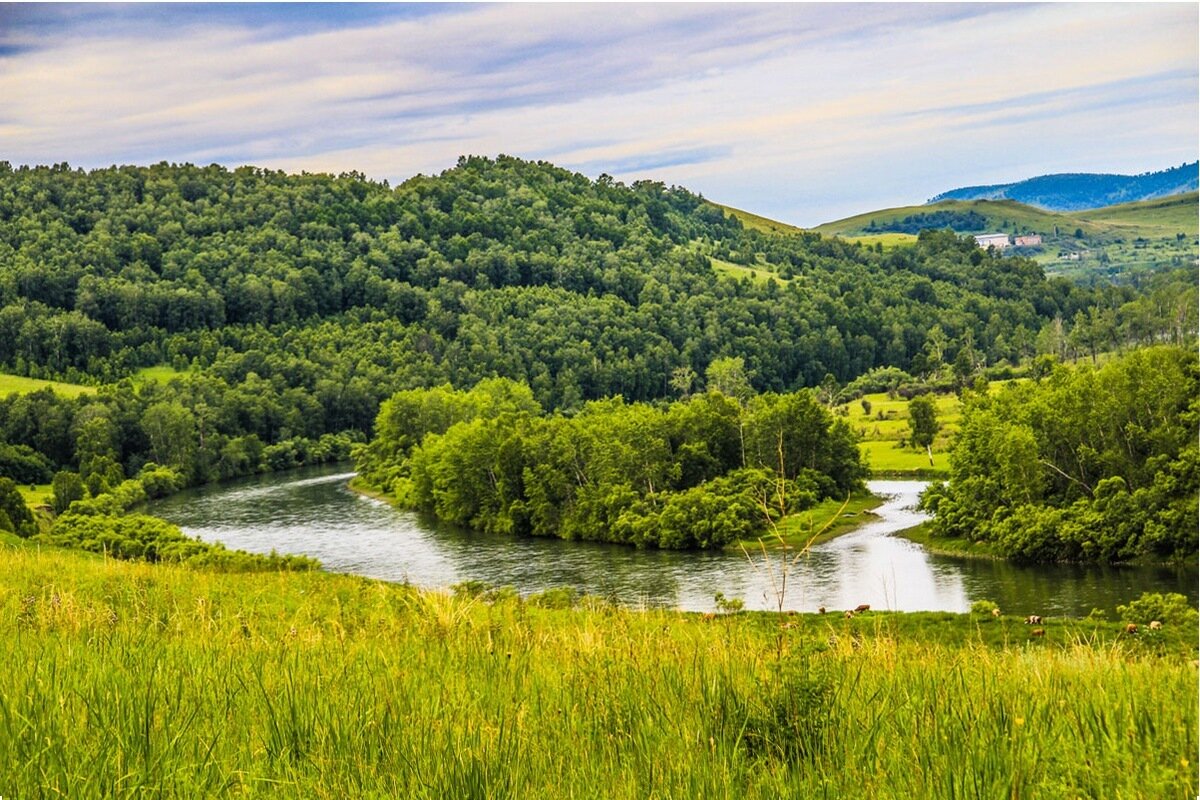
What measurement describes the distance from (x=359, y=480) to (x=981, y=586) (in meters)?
74.9

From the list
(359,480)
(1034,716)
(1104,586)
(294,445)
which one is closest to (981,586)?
(1104,586)

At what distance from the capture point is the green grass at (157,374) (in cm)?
16688

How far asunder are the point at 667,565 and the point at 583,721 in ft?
223

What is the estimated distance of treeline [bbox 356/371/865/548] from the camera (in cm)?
8394

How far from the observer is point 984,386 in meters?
105

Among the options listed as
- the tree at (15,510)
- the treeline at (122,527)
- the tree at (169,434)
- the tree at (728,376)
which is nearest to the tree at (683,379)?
the tree at (728,376)

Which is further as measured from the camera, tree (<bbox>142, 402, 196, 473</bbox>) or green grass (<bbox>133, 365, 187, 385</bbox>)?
green grass (<bbox>133, 365, 187, 385</bbox>)

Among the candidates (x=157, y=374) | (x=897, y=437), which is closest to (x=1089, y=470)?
(x=897, y=437)

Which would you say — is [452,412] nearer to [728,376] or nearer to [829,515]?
[829,515]

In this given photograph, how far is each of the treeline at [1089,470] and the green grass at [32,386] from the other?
4559 inches

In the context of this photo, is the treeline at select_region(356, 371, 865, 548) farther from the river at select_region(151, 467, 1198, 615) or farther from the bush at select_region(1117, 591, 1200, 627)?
the bush at select_region(1117, 591, 1200, 627)

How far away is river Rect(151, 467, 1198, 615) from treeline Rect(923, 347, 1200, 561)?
2.18m

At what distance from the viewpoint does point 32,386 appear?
154 metres

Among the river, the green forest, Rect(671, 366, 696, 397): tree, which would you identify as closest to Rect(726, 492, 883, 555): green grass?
the river
